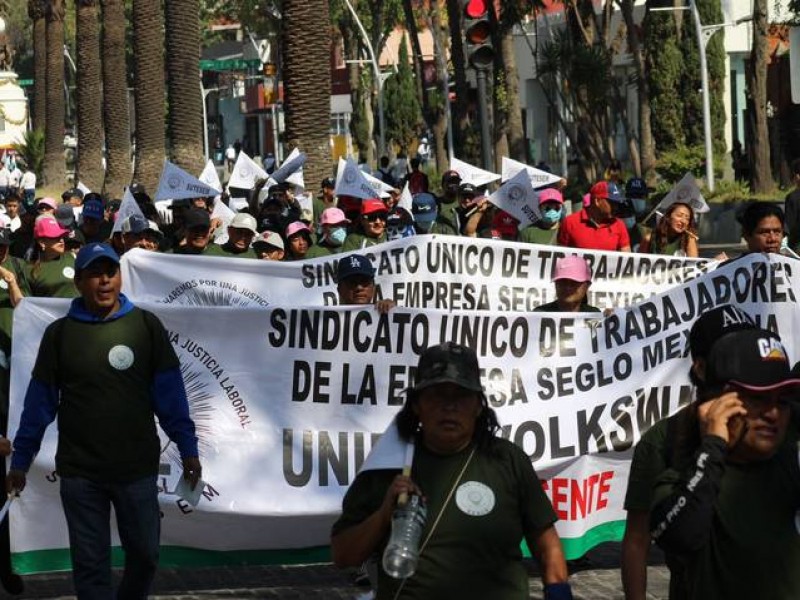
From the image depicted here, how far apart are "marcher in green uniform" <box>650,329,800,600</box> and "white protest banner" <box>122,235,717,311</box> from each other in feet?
24.6

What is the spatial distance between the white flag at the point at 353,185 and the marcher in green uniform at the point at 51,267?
6003mm

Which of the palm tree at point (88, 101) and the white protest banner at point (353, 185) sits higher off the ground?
the palm tree at point (88, 101)

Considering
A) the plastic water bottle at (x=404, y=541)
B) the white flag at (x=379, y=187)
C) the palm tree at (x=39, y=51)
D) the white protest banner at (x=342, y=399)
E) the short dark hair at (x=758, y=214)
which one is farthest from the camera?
the palm tree at (x=39, y=51)

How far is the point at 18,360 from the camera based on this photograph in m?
8.82

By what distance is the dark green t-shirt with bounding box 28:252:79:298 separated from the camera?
36.3ft

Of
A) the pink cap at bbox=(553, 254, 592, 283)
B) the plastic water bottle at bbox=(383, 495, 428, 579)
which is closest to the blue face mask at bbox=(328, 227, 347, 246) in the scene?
the pink cap at bbox=(553, 254, 592, 283)

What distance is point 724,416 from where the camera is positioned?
4.07 m

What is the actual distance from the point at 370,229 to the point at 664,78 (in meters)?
26.0

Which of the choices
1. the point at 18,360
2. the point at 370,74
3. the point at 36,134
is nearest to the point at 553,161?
the point at 370,74

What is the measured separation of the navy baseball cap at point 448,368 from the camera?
4.73m

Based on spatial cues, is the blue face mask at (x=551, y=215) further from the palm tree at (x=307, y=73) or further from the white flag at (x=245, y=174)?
the white flag at (x=245, y=174)

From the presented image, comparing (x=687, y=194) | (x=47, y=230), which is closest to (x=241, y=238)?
(x=47, y=230)

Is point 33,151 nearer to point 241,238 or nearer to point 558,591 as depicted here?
point 241,238

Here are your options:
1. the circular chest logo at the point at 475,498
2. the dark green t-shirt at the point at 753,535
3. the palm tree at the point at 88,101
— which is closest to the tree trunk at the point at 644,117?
the palm tree at the point at 88,101
